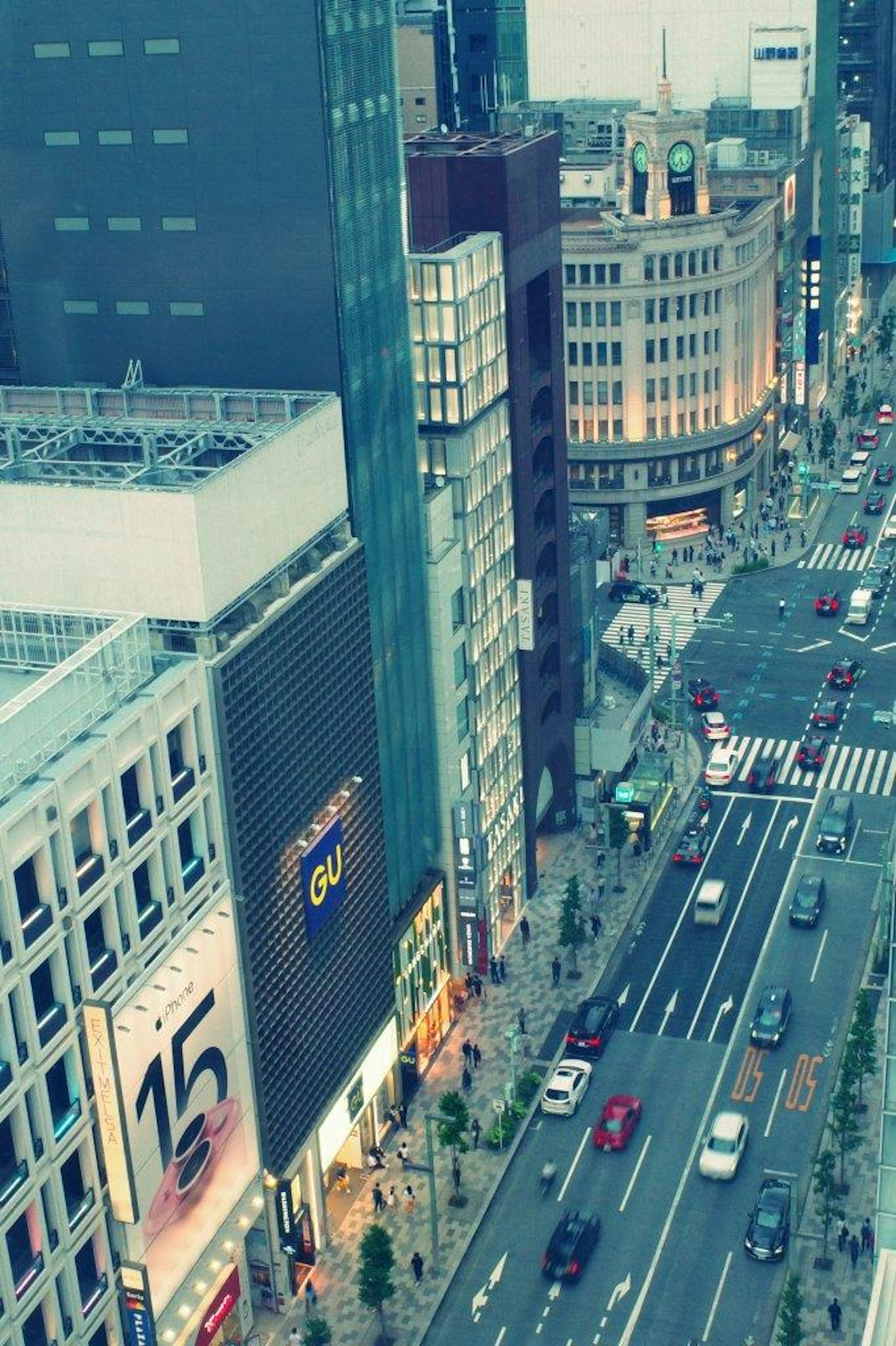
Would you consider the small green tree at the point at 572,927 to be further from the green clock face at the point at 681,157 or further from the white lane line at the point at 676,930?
the green clock face at the point at 681,157

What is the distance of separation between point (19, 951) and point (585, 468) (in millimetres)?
127423

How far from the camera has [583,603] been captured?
141 meters

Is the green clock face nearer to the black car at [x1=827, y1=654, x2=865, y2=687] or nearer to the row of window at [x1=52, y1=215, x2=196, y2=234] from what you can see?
the black car at [x1=827, y1=654, x2=865, y2=687]

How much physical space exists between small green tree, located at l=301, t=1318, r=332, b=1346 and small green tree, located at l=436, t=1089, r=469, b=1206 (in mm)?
12924

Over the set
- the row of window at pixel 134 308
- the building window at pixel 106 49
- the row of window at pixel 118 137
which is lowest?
the row of window at pixel 134 308

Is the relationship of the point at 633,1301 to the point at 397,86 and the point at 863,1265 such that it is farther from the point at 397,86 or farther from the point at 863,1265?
the point at 397,86

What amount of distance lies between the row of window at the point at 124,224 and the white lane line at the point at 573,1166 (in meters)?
52.2

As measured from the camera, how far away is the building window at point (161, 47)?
9625 centimetres

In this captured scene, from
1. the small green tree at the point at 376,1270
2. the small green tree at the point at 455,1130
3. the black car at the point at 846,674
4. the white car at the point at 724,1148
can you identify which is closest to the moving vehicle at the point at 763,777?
the black car at the point at 846,674

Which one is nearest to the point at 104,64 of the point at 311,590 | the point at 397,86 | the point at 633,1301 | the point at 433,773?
the point at 397,86

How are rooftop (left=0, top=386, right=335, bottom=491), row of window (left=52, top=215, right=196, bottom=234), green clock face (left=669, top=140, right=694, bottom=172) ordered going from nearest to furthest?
rooftop (left=0, top=386, right=335, bottom=491) < row of window (left=52, top=215, right=196, bottom=234) < green clock face (left=669, top=140, right=694, bottom=172)

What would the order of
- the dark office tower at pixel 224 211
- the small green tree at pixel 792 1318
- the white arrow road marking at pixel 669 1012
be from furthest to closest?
the white arrow road marking at pixel 669 1012, the dark office tower at pixel 224 211, the small green tree at pixel 792 1318

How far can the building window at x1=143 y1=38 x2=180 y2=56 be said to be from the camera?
Answer: 96.2 m

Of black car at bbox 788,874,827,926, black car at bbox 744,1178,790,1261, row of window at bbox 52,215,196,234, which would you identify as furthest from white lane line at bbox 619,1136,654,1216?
row of window at bbox 52,215,196,234
